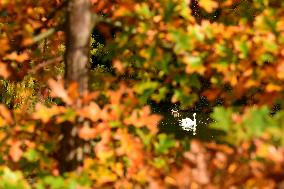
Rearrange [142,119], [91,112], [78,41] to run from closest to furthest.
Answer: [91,112] → [142,119] → [78,41]

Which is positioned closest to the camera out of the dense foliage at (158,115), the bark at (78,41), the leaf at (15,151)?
the dense foliage at (158,115)

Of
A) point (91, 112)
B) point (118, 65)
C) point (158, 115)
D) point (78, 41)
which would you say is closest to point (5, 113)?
point (91, 112)

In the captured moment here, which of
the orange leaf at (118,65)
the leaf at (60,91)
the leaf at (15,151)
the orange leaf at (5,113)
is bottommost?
the leaf at (15,151)

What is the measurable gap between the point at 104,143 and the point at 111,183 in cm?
43

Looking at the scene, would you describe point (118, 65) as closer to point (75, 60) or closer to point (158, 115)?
point (75, 60)

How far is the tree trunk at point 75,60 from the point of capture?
10.7 ft

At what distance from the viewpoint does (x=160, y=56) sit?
2.98 metres

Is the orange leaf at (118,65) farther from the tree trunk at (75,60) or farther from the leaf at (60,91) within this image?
the leaf at (60,91)

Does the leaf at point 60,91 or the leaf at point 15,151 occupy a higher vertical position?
the leaf at point 60,91

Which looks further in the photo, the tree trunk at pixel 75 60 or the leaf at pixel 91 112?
the tree trunk at pixel 75 60

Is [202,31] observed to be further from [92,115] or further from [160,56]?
[92,115]

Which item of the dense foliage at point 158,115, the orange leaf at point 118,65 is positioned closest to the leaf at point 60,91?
the dense foliage at point 158,115

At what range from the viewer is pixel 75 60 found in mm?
3303

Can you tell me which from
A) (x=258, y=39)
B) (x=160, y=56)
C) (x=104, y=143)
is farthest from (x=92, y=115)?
(x=258, y=39)
